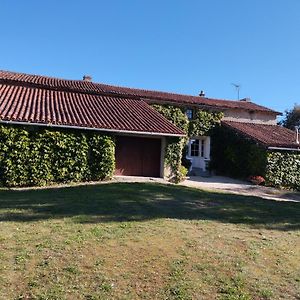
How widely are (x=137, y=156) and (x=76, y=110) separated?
3.81 m

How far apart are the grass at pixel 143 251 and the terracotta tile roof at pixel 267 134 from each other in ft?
41.8

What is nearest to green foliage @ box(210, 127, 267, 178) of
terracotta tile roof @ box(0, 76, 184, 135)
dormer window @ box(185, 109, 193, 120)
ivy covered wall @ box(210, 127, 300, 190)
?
ivy covered wall @ box(210, 127, 300, 190)

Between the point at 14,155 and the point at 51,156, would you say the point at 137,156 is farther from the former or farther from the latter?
the point at 14,155

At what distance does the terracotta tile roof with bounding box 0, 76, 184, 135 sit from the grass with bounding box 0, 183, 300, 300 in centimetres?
647

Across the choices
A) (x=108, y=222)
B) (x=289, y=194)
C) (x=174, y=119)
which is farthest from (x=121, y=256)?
(x=174, y=119)

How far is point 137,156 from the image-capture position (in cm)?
1909

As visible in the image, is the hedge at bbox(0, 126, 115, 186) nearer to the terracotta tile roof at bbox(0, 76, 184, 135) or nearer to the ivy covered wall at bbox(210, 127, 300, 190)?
the terracotta tile roof at bbox(0, 76, 184, 135)

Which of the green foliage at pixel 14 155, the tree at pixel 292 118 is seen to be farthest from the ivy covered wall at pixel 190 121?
the tree at pixel 292 118

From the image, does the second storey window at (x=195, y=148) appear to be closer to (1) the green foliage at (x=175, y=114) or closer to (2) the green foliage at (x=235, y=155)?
(2) the green foliage at (x=235, y=155)

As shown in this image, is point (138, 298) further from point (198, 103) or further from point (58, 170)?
point (198, 103)

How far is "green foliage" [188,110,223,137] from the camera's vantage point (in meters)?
26.1

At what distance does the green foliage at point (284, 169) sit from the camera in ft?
73.4

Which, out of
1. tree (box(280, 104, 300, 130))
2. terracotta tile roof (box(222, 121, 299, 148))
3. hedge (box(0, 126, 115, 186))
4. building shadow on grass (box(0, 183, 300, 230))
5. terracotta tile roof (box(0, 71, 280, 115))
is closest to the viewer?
building shadow on grass (box(0, 183, 300, 230))

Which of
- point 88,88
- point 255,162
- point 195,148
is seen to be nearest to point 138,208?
point 255,162
